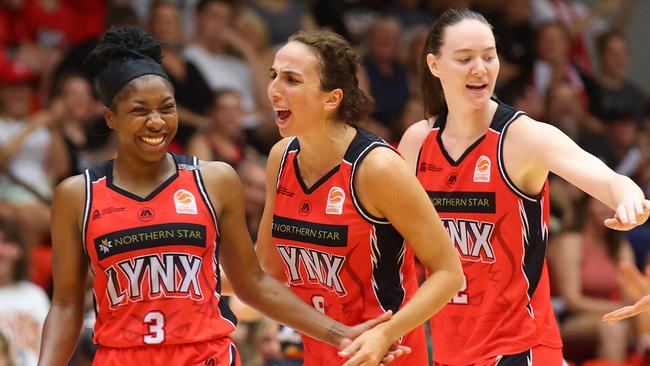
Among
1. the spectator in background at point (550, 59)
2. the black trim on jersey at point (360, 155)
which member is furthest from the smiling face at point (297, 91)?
the spectator in background at point (550, 59)

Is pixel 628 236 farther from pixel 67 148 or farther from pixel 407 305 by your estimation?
pixel 407 305

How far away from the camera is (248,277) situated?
181 inches

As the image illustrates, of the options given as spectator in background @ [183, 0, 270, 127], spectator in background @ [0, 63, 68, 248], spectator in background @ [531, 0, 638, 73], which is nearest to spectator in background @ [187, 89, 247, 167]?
spectator in background @ [183, 0, 270, 127]

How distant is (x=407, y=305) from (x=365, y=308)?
0.99 ft

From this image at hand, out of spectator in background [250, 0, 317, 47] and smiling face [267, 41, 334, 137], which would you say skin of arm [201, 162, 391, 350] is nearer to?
smiling face [267, 41, 334, 137]

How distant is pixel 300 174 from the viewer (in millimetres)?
4750

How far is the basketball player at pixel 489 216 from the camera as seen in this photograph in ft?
15.8

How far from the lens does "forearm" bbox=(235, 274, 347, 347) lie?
4492mm

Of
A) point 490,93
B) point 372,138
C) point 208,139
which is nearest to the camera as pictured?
point 372,138

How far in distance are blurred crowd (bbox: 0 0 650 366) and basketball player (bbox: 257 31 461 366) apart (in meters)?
1.99

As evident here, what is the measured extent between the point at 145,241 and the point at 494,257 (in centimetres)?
147

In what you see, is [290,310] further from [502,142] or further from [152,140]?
[502,142]

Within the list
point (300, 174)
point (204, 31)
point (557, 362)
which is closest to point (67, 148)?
point (204, 31)

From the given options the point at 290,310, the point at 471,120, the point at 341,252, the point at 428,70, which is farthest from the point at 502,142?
the point at 290,310
